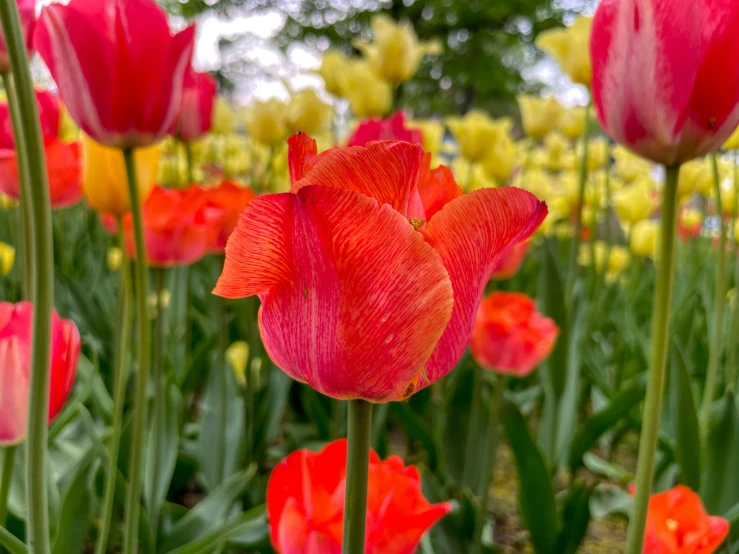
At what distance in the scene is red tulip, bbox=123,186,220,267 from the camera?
718 mm

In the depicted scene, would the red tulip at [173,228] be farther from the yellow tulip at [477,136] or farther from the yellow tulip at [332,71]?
the yellow tulip at [477,136]

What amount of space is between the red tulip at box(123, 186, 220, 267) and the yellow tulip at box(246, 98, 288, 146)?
423 millimetres

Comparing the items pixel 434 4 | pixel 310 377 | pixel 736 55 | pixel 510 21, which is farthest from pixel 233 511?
pixel 510 21

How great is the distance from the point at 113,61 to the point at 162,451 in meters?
0.48

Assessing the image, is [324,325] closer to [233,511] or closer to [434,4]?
[233,511]

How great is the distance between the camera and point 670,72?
32cm

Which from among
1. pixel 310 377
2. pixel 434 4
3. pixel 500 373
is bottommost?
pixel 500 373

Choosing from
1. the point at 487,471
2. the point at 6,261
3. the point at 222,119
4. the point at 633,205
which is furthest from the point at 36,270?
the point at 222,119

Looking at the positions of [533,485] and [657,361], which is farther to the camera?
[533,485]

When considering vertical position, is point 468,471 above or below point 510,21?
below

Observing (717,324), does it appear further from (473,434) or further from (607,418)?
(473,434)

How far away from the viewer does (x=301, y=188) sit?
8.2 inches

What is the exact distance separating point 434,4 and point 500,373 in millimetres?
5915

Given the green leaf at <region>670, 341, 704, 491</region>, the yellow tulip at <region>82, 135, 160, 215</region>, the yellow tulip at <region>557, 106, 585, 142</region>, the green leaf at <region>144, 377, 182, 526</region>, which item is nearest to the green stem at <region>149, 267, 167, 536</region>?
the green leaf at <region>144, 377, 182, 526</region>
